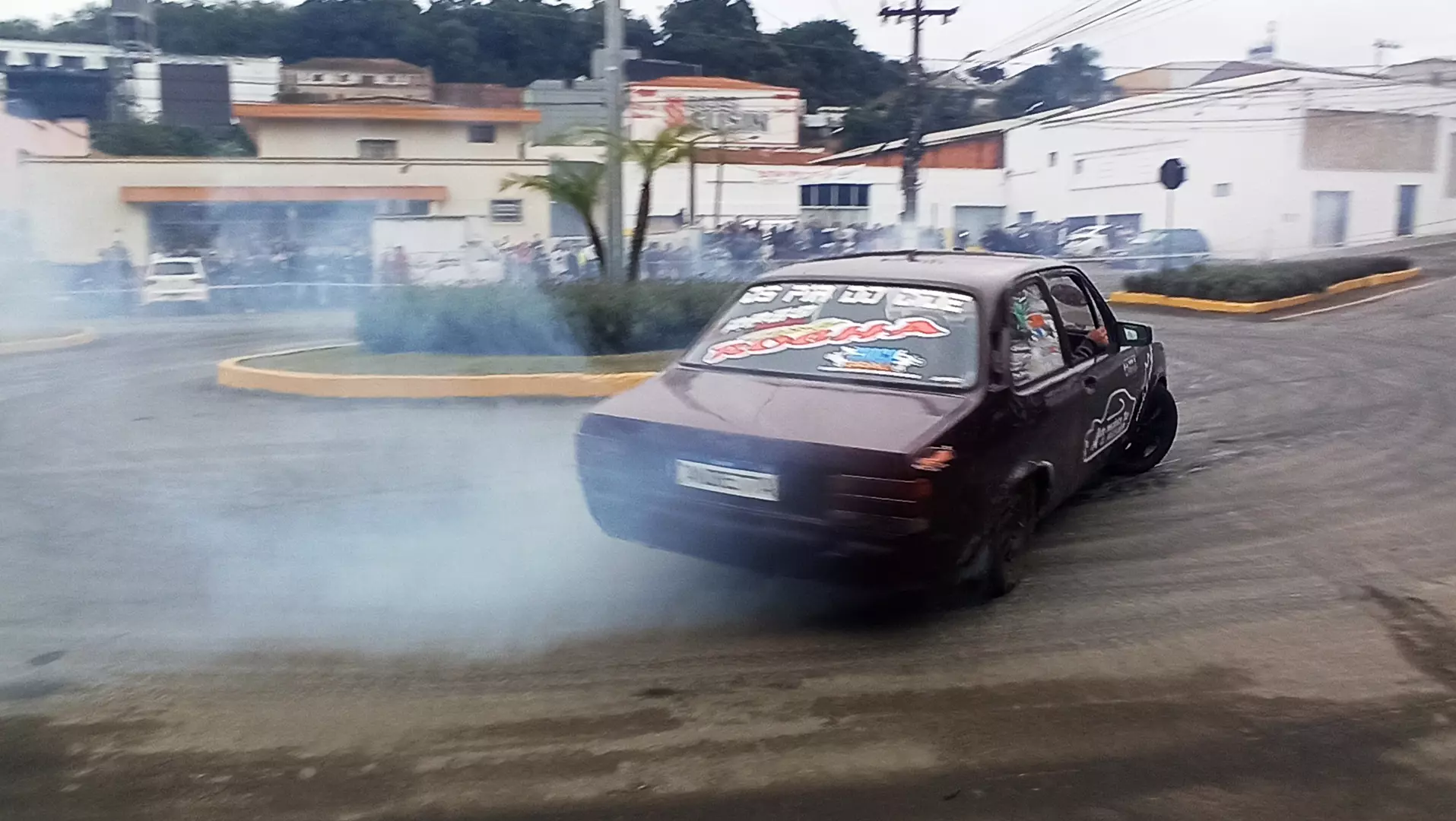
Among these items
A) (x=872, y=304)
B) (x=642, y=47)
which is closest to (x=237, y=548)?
(x=872, y=304)

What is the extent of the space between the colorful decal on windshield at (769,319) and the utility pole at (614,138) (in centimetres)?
951

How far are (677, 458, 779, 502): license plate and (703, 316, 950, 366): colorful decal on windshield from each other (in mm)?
851

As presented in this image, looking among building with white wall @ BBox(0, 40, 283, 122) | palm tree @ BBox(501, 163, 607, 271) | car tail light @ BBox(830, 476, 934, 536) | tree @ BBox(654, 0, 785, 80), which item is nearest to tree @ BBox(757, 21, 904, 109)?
tree @ BBox(654, 0, 785, 80)

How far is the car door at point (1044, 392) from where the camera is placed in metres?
4.96

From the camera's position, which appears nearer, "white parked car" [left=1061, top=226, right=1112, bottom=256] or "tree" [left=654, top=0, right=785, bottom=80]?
"white parked car" [left=1061, top=226, right=1112, bottom=256]

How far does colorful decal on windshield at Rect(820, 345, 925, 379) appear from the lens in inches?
193

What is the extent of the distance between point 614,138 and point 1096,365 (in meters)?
10.2

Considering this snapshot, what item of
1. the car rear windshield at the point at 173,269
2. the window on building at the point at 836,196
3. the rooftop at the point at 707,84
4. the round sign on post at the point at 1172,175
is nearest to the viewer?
the round sign on post at the point at 1172,175

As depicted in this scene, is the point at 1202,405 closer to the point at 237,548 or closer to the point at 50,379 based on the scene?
the point at 237,548

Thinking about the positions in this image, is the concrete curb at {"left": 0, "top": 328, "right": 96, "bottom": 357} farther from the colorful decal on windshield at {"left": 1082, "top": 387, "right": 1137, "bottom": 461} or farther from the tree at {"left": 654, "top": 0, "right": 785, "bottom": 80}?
the tree at {"left": 654, "top": 0, "right": 785, "bottom": 80}

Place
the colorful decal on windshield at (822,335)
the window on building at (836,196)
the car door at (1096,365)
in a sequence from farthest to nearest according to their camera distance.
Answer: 1. the window on building at (836,196)
2. the car door at (1096,365)
3. the colorful decal on windshield at (822,335)

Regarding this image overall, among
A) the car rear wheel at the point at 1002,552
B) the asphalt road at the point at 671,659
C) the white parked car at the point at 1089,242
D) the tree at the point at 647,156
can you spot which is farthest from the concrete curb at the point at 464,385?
the white parked car at the point at 1089,242

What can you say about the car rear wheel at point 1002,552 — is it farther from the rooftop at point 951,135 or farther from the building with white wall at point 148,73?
the rooftop at point 951,135

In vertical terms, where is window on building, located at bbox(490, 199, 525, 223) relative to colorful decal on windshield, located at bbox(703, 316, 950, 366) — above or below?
above
